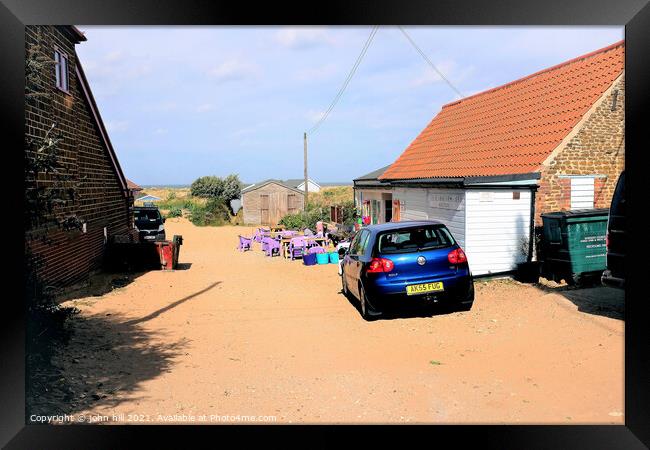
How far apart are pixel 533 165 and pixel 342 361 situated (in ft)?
27.4

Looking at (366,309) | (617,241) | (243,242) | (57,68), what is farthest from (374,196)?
(617,241)

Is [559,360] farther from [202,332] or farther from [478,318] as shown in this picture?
[202,332]

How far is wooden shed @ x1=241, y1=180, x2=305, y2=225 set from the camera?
41375 millimetres

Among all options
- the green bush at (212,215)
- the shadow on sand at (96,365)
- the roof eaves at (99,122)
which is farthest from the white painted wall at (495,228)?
the green bush at (212,215)

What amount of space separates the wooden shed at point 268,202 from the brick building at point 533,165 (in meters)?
25.6

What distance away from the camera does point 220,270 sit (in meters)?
17.1

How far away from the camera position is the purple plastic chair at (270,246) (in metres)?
21.5

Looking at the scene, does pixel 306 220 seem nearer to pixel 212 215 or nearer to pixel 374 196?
pixel 374 196

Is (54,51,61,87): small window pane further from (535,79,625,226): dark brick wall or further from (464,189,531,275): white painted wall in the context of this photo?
(535,79,625,226): dark brick wall

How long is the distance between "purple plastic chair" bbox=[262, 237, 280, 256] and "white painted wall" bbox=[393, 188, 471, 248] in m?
6.32

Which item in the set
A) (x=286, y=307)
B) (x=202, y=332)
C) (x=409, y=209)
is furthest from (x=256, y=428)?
(x=409, y=209)

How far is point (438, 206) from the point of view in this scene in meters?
13.7

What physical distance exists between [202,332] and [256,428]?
4.58m

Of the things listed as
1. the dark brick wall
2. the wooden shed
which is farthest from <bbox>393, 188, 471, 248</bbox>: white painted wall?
the wooden shed
